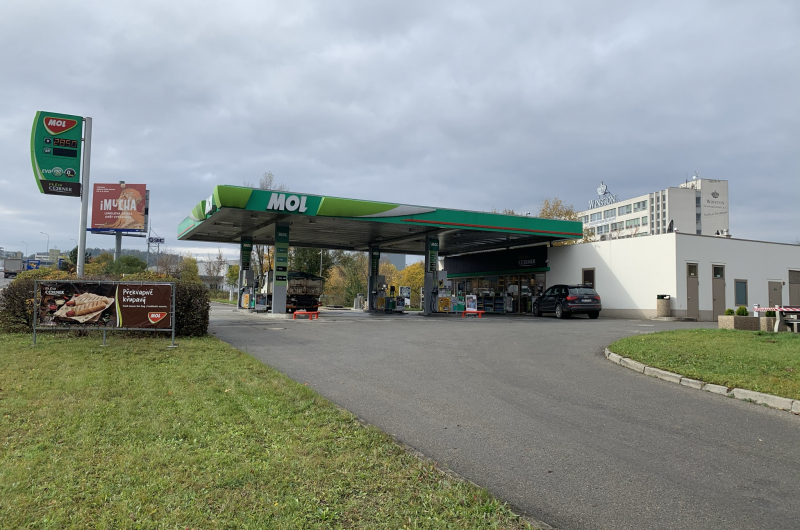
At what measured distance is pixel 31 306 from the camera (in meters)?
13.1

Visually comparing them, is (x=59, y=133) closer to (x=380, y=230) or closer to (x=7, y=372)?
(x=7, y=372)

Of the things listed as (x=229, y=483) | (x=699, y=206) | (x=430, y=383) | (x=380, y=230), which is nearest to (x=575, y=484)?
(x=229, y=483)

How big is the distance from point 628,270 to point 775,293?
856cm

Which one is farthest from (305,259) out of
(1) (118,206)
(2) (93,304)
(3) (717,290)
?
(2) (93,304)

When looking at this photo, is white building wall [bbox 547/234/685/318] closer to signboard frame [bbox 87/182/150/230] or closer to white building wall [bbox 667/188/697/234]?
signboard frame [bbox 87/182/150/230]

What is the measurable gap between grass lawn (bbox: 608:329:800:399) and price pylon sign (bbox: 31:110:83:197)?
1760 cm

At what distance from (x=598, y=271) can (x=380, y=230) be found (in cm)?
1233

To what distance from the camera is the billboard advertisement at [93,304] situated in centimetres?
1171

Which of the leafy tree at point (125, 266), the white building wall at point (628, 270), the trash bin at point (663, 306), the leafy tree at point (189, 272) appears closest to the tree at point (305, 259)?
the leafy tree at point (189, 272)

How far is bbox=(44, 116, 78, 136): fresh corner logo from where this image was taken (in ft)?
56.2

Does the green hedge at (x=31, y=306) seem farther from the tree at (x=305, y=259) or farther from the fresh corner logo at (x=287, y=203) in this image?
the tree at (x=305, y=259)

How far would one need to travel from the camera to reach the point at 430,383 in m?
8.12

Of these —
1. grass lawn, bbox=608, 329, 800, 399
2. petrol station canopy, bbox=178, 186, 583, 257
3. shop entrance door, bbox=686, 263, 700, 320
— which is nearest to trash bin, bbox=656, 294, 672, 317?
shop entrance door, bbox=686, 263, 700, 320

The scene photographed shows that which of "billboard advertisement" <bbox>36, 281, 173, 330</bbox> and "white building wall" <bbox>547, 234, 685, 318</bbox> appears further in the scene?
"white building wall" <bbox>547, 234, 685, 318</bbox>
